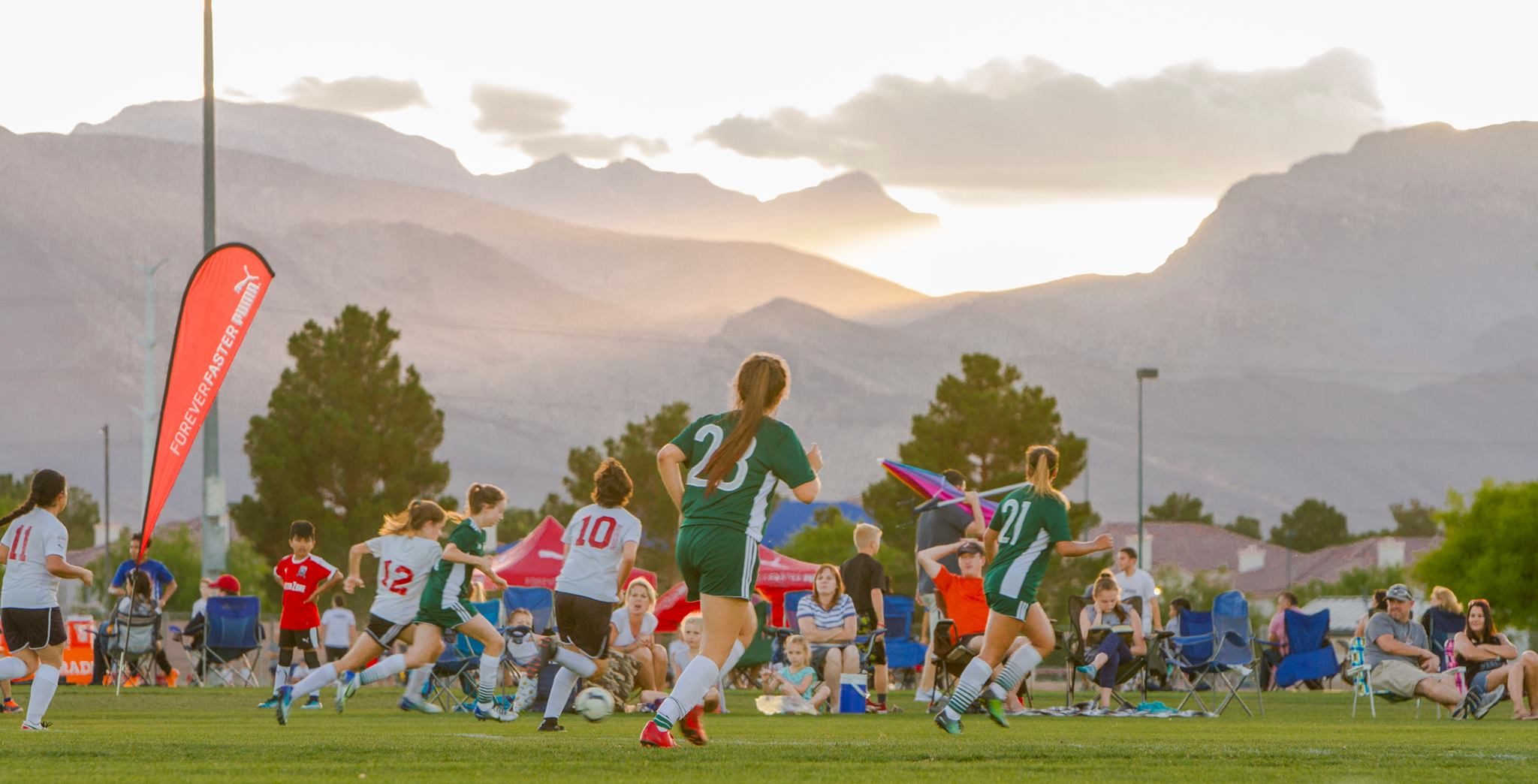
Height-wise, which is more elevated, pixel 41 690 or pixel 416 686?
pixel 41 690

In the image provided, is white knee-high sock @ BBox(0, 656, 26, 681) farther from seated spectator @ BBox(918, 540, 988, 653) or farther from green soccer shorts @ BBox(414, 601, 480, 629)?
seated spectator @ BBox(918, 540, 988, 653)

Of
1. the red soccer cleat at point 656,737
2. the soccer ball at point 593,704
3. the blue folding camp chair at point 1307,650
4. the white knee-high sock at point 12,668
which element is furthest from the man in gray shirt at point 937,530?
the red soccer cleat at point 656,737

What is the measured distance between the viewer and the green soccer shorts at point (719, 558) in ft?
28.5

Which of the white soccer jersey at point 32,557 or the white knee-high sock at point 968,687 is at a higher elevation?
the white soccer jersey at point 32,557

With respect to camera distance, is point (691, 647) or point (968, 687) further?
point (691, 647)

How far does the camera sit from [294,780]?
714cm

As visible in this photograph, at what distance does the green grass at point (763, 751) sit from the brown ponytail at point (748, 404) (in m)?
1.27

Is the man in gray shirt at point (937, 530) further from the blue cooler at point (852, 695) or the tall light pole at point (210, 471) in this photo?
the tall light pole at point (210, 471)

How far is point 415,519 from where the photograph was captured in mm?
13211

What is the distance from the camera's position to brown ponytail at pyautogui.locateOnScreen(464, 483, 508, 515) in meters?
12.9

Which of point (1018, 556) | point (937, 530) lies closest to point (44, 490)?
point (1018, 556)

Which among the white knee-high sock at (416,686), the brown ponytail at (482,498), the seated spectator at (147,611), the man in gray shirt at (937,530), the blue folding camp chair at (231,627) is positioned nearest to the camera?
the brown ponytail at (482,498)

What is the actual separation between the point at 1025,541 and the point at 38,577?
18.9 ft

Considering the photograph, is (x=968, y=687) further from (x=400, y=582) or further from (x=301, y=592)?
(x=301, y=592)
